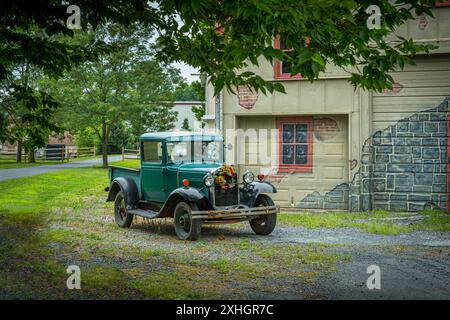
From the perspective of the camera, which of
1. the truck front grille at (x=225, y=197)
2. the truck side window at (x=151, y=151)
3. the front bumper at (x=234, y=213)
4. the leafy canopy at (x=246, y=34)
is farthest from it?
the truck side window at (x=151, y=151)

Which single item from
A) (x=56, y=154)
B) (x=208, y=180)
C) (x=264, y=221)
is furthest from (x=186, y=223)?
A: (x=56, y=154)

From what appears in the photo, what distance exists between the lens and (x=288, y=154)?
15.1m

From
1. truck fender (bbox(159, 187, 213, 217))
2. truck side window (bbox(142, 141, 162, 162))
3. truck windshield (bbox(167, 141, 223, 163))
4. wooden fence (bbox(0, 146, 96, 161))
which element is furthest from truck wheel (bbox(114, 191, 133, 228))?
wooden fence (bbox(0, 146, 96, 161))

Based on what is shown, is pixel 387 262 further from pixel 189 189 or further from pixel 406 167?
pixel 406 167

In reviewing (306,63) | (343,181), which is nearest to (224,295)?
(306,63)

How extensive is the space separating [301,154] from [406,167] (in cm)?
262

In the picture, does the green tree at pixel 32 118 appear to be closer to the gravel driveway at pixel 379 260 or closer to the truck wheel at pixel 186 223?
the truck wheel at pixel 186 223

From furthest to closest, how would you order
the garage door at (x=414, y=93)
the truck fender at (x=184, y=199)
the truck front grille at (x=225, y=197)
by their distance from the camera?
the garage door at (x=414, y=93) < the truck front grille at (x=225, y=197) < the truck fender at (x=184, y=199)

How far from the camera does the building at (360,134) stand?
14000 millimetres

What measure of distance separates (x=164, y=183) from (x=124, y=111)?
19263 mm

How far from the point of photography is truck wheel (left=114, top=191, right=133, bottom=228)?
39.0ft

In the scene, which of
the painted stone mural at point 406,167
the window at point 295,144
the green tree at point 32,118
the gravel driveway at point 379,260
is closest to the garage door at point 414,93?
the painted stone mural at point 406,167

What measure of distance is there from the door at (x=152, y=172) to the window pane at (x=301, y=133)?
477 centimetres

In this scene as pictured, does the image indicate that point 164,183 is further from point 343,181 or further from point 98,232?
point 343,181
